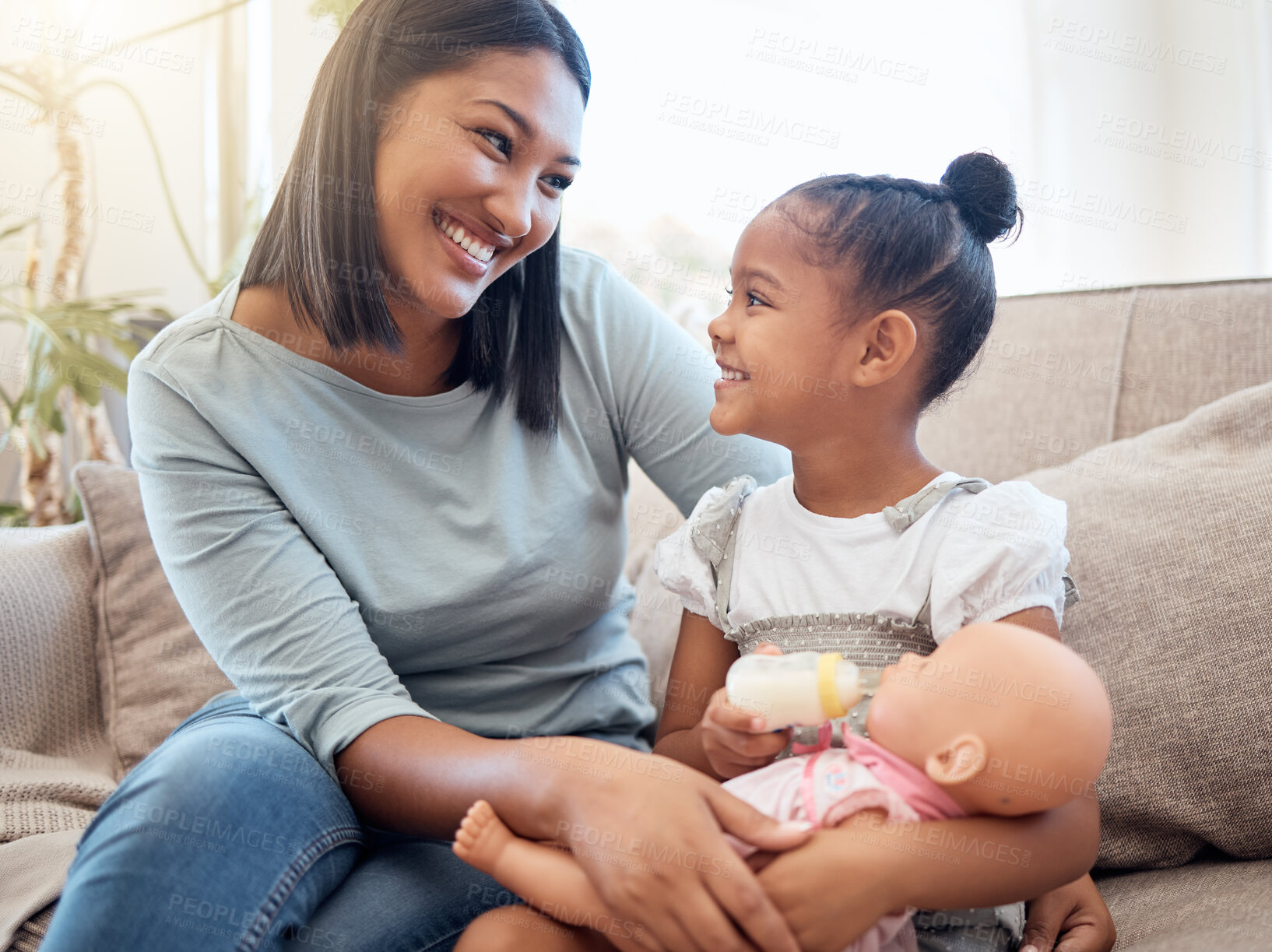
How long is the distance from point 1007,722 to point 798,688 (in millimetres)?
161

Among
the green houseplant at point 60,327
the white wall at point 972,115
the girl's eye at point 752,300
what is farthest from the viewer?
the white wall at point 972,115

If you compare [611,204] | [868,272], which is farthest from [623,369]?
[611,204]

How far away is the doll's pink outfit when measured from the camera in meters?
0.78

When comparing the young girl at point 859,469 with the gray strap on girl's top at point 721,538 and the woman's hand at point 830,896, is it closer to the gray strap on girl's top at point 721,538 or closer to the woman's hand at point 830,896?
the gray strap on girl's top at point 721,538

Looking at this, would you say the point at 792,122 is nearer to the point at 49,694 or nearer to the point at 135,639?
the point at 135,639

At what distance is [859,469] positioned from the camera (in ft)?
3.31

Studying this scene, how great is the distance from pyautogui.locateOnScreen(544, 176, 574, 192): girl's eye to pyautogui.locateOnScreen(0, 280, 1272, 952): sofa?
539 millimetres

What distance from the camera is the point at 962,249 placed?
1.00 m

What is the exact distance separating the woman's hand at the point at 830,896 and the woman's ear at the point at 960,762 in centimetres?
8

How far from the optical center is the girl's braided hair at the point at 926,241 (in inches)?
38.3

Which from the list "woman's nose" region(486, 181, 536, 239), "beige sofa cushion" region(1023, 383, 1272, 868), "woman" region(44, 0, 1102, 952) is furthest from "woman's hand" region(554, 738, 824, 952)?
"woman's nose" region(486, 181, 536, 239)

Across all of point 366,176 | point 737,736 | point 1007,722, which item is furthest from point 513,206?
point 1007,722

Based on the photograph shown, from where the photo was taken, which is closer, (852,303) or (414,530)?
(852,303)

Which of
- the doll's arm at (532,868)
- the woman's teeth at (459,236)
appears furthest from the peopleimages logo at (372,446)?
the doll's arm at (532,868)
